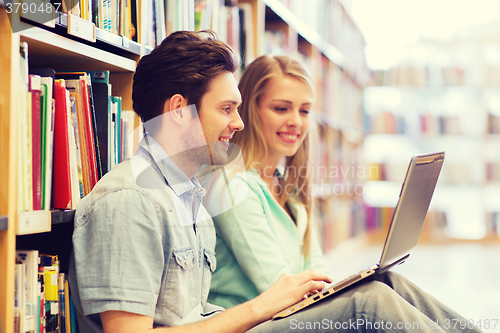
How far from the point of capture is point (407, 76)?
454 cm

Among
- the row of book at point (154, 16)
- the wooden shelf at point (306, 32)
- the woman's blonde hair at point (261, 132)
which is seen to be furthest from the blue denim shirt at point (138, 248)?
the wooden shelf at point (306, 32)

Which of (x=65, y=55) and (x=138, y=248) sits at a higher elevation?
(x=65, y=55)

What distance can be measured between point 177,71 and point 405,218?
59 cm

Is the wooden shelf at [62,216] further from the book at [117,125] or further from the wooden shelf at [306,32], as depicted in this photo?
the wooden shelf at [306,32]

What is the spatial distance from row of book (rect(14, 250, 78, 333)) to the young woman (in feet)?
1.25

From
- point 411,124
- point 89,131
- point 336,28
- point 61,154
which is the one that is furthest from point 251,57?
point 411,124

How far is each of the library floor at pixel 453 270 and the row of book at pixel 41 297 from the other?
1725 millimetres

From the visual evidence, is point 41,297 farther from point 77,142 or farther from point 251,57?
point 251,57

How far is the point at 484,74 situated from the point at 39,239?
4.57 meters

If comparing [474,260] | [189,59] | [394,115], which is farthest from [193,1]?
[394,115]

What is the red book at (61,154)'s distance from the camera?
33.8 inches

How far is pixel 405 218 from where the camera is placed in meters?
0.95

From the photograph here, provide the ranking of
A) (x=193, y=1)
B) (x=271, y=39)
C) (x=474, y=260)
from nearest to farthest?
(x=193, y=1)
(x=271, y=39)
(x=474, y=260)

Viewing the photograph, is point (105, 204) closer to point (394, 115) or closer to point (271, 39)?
point (271, 39)
